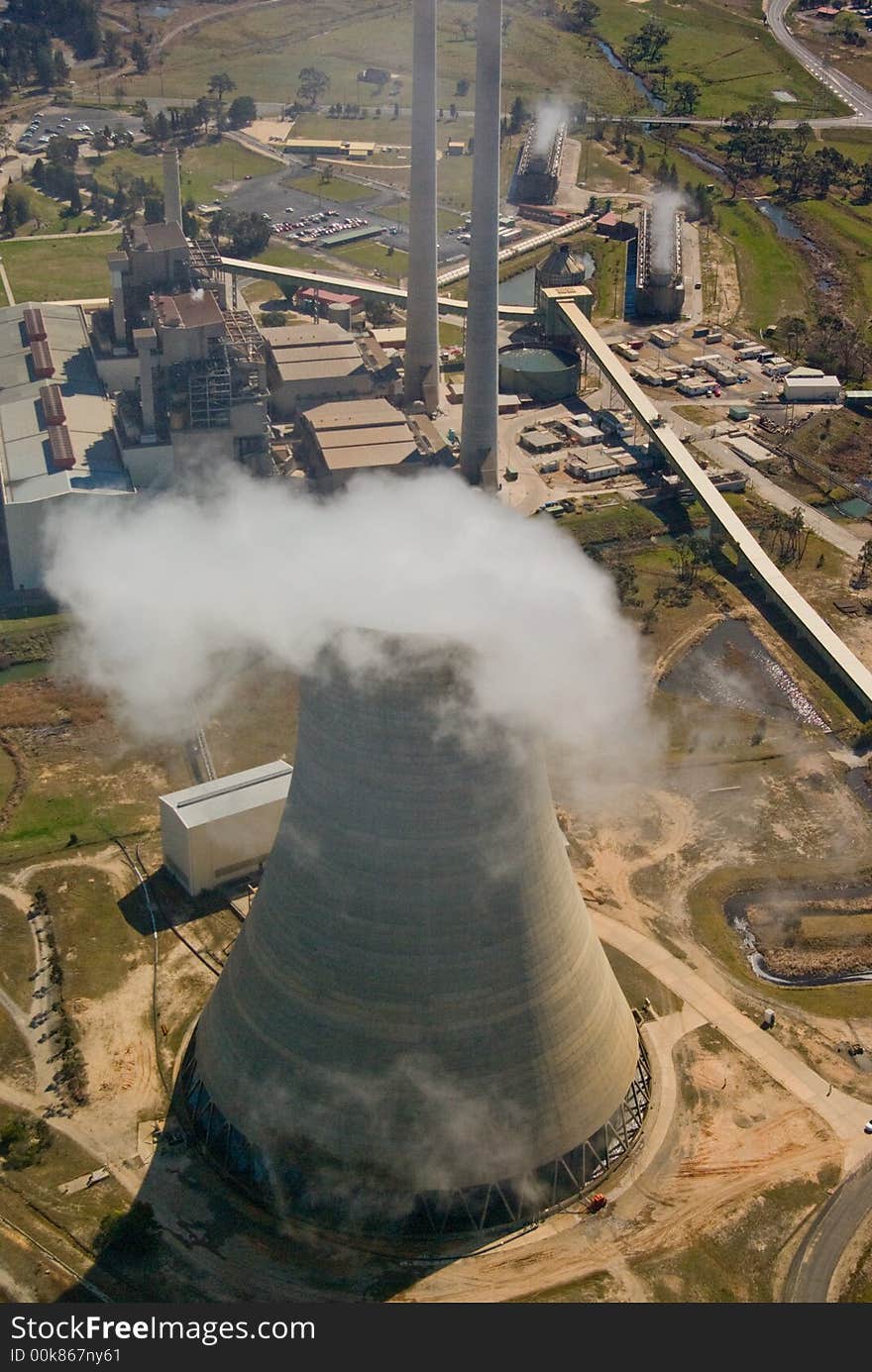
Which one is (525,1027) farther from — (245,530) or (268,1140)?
(245,530)

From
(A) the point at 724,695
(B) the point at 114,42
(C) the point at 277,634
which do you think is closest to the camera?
(C) the point at 277,634

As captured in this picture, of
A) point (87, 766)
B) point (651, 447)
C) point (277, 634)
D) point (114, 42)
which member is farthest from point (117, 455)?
point (114, 42)

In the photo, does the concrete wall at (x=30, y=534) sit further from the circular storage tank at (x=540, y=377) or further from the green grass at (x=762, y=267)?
the green grass at (x=762, y=267)

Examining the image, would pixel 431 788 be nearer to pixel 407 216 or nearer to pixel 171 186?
pixel 171 186

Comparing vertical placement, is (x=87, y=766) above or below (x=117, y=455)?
below

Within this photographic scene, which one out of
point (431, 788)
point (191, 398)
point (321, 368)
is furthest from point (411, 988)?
point (321, 368)

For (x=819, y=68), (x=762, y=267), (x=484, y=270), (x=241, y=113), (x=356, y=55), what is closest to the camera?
(x=484, y=270)
